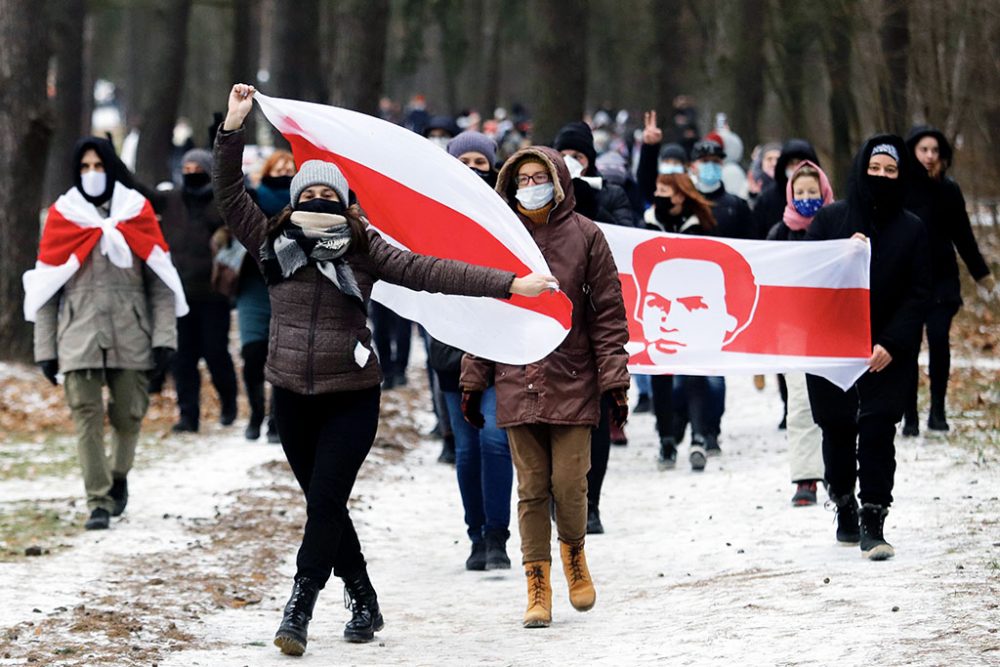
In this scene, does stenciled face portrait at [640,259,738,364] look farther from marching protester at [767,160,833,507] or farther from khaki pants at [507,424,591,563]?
khaki pants at [507,424,591,563]

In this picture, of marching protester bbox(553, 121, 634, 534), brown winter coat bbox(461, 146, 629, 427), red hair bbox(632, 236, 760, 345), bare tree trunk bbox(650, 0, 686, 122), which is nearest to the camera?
brown winter coat bbox(461, 146, 629, 427)

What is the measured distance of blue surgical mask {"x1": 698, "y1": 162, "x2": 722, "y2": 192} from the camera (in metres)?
14.2

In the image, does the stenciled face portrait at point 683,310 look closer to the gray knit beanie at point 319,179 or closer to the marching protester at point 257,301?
the gray knit beanie at point 319,179

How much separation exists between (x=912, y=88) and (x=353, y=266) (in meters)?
12.1

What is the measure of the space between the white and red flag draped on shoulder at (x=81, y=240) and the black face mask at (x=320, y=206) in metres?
3.41

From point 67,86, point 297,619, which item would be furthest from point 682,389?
point 67,86

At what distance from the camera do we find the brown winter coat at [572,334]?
822 cm

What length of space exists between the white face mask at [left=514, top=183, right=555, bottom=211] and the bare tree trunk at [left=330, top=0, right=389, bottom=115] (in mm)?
13708

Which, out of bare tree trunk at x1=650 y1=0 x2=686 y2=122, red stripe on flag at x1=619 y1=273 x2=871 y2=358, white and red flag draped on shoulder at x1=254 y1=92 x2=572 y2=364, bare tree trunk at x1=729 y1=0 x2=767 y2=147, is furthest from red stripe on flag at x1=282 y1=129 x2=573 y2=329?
bare tree trunk at x1=650 y1=0 x2=686 y2=122

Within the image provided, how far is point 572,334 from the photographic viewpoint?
8305mm

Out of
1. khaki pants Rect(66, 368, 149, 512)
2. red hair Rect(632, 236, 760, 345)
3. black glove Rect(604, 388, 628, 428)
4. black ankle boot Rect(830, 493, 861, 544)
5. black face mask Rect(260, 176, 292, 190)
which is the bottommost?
black ankle boot Rect(830, 493, 861, 544)

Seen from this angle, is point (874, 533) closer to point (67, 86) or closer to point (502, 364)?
point (502, 364)

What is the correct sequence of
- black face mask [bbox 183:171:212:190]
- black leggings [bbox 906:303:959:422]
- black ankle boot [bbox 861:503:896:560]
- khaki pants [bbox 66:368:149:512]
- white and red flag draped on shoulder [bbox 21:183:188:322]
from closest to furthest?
black ankle boot [bbox 861:503:896:560], white and red flag draped on shoulder [bbox 21:183:188:322], khaki pants [bbox 66:368:149:512], black leggings [bbox 906:303:959:422], black face mask [bbox 183:171:212:190]

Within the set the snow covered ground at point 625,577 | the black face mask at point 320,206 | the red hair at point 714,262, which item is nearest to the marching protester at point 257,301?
the snow covered ground at point 625,577
